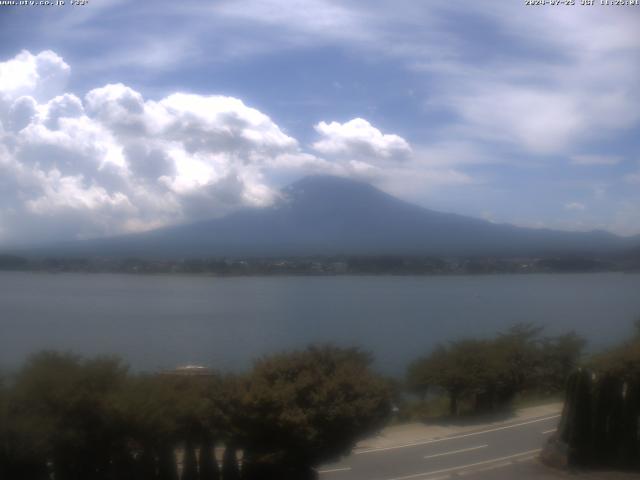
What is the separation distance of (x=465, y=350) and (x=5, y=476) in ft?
70.5

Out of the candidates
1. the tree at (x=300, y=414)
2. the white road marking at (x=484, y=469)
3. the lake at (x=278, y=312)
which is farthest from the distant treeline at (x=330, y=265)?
the white road marking at (x=484, y=469)

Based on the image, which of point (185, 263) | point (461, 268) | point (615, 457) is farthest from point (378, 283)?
point (615, 457)

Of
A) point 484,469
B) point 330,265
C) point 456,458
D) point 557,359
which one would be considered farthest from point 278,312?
point 484,469

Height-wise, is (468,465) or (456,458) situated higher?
(468,465)

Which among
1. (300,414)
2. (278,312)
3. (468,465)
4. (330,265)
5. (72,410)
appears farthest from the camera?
(330,265)

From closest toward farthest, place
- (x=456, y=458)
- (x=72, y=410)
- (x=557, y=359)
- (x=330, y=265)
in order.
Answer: (x=72, y=410) < (x=456, y=458) < (x=557, y=359) < (x=330, y=265)

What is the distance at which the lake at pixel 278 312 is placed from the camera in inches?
976

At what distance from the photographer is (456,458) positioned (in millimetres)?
17609

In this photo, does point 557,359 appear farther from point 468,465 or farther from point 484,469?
point 484,469

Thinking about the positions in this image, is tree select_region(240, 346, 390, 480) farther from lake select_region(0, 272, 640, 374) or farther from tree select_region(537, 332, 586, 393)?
tree select_region(537, 332, 586, 393)

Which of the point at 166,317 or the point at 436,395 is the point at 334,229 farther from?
the point at 436,395

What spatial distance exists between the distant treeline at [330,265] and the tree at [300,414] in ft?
65.4

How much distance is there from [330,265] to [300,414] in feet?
136

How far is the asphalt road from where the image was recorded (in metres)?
15.2
